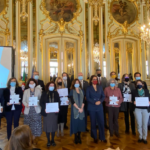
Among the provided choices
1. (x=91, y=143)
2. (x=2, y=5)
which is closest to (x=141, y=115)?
(x=91, y=143)

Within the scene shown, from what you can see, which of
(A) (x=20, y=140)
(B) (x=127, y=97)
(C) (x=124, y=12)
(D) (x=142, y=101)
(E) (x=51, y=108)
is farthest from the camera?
(C) (x=124, y=12)

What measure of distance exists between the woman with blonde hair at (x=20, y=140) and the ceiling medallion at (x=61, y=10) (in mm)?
6546

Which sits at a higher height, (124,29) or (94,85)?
(124,29)

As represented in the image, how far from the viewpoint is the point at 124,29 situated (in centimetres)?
794

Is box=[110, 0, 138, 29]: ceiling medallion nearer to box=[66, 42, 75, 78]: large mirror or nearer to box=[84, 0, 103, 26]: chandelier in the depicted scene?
box=[84, 0, 103, 26]: chandelier

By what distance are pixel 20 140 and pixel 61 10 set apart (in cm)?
715

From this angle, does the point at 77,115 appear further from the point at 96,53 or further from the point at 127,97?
the point at 96,53

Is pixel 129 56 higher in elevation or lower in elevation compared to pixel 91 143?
higher

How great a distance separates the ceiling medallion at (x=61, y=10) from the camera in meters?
7.34

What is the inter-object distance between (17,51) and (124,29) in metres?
5.27

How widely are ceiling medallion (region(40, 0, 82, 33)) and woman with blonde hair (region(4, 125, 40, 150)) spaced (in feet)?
21.5

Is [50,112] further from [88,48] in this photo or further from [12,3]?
[12,3]

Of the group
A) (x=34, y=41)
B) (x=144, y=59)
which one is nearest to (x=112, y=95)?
(x=34, y=41)

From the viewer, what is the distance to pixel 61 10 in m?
7.45
